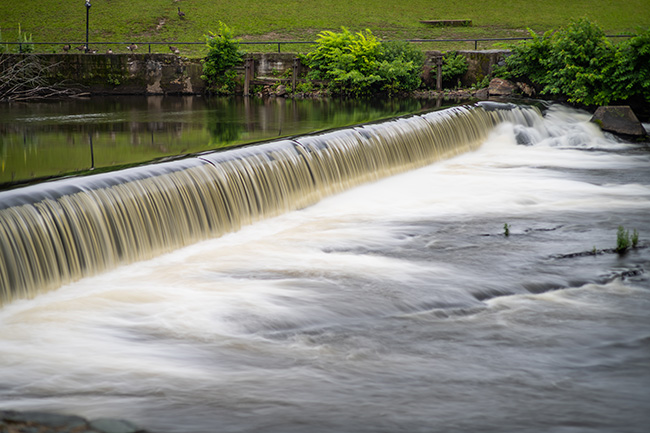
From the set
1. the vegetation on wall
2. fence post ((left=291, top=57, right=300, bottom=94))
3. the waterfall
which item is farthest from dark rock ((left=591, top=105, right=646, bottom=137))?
fence post ((left=291, top=57, right=300, bottom=94))

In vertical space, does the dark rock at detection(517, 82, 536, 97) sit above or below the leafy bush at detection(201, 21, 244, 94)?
below

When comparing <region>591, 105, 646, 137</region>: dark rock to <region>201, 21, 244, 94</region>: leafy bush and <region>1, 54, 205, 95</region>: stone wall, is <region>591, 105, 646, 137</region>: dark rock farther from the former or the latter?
<region>1, 54, 205, 95</region>: stone wall

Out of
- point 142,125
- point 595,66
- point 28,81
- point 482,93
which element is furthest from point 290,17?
point 142,125

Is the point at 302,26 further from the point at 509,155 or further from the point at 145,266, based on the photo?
the point at 145,266

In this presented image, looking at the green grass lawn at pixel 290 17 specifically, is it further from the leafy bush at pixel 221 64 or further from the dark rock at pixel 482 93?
the dark rock at pixel 482 93

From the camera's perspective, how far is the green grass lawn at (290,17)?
39.8 m

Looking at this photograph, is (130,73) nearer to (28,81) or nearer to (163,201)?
(28,81)

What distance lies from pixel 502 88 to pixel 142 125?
13.9m

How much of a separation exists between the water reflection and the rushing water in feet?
8.17

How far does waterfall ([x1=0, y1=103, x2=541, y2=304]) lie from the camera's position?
6.94 m

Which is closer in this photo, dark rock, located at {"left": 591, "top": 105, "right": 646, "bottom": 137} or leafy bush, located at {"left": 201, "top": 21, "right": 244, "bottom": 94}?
dark rock, located at {"left": 591, "top": 105, "right": 646, "bottom": 137}

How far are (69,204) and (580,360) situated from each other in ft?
16.0

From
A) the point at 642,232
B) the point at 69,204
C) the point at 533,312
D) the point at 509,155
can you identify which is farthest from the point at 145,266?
the point at 509,155

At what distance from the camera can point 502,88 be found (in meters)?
26.3
